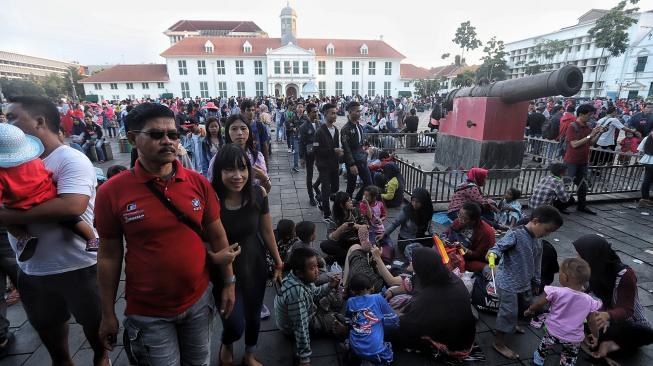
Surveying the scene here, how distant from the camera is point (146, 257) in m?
1.56

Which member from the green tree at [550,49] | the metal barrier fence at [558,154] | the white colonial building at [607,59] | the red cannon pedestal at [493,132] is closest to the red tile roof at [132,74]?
the red cannon pedestal at [493,132]

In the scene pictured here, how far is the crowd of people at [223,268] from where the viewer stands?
5.23 feet

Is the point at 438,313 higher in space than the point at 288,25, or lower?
lower

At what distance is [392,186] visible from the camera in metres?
5.79

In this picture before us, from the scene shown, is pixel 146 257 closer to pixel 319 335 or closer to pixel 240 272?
pixel 240 272

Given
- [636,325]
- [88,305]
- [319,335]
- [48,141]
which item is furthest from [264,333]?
[636,325]

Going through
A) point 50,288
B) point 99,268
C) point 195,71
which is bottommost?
point 50,288

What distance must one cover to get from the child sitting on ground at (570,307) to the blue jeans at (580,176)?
Result: 4376 millimetres

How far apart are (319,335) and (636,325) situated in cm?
259

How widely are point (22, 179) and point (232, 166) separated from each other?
1089mm

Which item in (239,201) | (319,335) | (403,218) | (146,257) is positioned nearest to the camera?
(146,257)

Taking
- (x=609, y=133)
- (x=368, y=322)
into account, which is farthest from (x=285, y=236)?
(x=609, y=133)

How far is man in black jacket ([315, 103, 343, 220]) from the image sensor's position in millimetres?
5469

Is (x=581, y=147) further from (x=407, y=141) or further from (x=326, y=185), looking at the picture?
(x=407, y=141)
